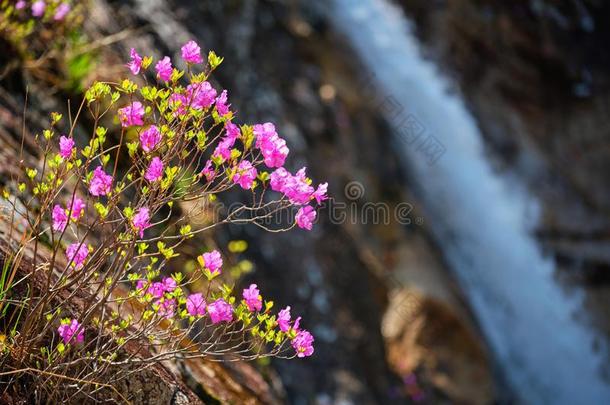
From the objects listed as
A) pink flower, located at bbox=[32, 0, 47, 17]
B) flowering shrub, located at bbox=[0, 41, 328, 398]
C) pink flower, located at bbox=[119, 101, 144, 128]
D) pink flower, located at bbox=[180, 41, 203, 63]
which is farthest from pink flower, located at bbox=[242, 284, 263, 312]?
pink flower, located at bbox=[32, 0, 47, 17]

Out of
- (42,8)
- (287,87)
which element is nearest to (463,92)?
(287,87)

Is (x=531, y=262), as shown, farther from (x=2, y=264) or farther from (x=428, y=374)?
(x=2, y=264)

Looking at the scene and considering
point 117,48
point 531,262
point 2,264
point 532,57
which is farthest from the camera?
point 532,57

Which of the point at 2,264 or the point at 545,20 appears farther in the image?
the point at 545,20

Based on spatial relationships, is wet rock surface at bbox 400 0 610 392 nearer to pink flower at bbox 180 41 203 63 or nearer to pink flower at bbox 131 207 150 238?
pink flower at bbox 180 41 203 63

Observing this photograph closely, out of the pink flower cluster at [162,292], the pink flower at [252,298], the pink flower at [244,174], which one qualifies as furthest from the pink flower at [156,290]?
the pink flower at [244,174]

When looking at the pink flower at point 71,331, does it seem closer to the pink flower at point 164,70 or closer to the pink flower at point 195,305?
the pink flower at point 195,305
